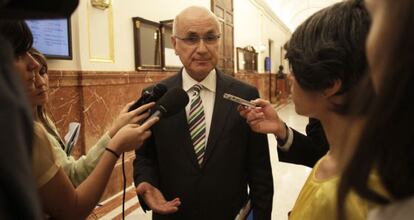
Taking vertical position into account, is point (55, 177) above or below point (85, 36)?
below

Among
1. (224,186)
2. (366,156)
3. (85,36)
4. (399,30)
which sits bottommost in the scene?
(224,186)

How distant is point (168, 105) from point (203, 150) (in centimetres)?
39

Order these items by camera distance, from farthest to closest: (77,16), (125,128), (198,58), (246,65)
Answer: (246,65)
(77,16)
(198,58)
(125,128)

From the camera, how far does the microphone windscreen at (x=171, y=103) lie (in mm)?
1520

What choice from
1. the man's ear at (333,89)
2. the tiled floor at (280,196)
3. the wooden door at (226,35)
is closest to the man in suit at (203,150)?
the man's ear at (333,89)

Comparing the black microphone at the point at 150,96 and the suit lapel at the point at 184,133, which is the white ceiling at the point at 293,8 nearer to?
the suit lapel at the point at 184,133

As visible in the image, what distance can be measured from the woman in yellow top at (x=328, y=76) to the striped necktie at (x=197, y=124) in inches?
26.8

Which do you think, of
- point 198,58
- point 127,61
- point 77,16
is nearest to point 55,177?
point 198,58

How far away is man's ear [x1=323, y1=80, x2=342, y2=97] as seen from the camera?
1.12 metres

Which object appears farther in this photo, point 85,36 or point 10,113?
point 85,36

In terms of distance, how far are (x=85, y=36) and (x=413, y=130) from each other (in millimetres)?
3959

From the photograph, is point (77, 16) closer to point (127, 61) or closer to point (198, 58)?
point (127, 61)

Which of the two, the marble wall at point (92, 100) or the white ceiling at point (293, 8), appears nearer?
the marble wall at point (92, 100)

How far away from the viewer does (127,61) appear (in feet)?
15.7
